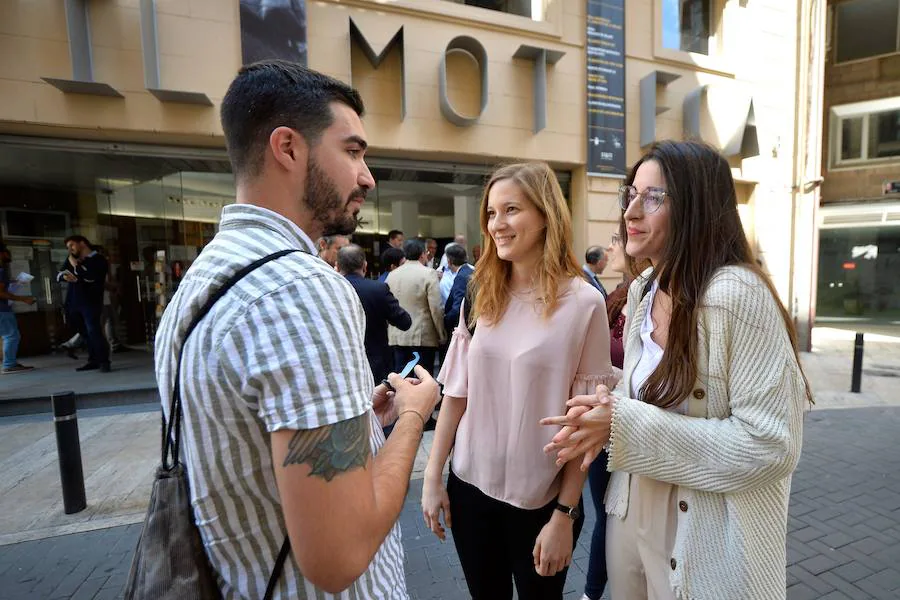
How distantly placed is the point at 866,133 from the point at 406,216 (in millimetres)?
14859

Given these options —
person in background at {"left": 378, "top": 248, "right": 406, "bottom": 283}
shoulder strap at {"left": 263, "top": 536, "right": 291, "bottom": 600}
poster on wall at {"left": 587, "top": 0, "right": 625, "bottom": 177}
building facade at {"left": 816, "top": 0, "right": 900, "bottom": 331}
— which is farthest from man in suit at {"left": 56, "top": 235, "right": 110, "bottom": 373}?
building facade at {"left": 816, "top": 0, "right": 900, "bottom": 331}

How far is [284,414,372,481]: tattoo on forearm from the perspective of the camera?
865 millimetres

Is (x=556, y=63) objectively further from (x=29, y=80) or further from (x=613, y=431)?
(x=613, y=431)

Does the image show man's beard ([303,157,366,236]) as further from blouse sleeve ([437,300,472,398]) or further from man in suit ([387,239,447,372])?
man in suit ([387,239,447,372])

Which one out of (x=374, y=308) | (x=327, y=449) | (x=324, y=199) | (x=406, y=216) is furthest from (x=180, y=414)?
(x=406, y=216)

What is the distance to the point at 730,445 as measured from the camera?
122 cm

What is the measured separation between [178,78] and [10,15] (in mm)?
1996

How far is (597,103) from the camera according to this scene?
8.83 m

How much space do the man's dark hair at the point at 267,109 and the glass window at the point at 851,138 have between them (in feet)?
63.0

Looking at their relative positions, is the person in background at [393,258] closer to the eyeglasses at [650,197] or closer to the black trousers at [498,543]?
the black trousers at [498,543]

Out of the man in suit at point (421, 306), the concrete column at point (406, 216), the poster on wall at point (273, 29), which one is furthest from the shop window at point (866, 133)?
the poster on wall at point (273, 29)

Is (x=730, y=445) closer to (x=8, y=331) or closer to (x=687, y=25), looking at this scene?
(x=8, y=331)

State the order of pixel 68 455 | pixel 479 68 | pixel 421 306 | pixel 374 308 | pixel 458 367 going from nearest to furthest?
1. pixel 458 367
2. pixel 68 455
3. pixel 374 308
4. pixel 421 306
5. pixel 479 68

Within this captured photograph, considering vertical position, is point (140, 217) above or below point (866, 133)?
below
